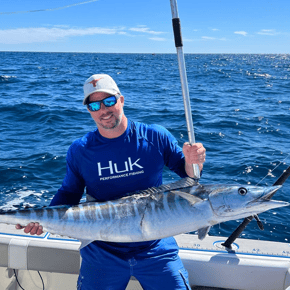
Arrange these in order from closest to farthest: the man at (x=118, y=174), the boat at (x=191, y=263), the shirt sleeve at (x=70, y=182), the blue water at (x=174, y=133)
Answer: the man at (x=118, y=174), the shirt sleeve at (x=70, y=182), the boat at (x=191, y=263), the blue water at (x=174, y=133)

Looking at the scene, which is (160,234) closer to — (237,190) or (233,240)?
(237,190)

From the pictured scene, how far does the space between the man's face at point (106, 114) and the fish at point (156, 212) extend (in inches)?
24.4

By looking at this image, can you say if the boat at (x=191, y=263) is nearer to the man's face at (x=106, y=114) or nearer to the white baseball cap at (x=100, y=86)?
the man's face at (x=106, y=114)

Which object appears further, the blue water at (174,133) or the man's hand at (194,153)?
the blue water at (174,133)

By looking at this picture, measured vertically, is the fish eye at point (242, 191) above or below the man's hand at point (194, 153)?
below

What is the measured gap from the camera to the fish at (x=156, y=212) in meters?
2.06

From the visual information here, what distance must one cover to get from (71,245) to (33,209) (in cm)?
99

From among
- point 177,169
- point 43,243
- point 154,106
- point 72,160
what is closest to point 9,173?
point 43,243

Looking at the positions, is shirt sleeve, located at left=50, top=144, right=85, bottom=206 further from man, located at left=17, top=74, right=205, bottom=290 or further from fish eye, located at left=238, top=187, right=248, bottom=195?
fish eye, located at left=238, top=187, right=248, bottom=195

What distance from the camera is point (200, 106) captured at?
1616 cm

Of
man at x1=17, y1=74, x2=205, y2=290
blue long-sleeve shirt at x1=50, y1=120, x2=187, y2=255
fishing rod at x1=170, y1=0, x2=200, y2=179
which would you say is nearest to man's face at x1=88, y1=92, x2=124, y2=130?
man at x1=17, y1=74, x2=205, y2=290

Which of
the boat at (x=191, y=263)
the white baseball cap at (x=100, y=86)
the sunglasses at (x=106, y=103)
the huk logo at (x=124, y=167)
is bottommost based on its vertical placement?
the boat at (x=191, y=263)

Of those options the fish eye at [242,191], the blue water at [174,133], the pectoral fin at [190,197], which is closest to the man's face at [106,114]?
the pectoral fin at [190,197]

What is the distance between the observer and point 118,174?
110 inches
